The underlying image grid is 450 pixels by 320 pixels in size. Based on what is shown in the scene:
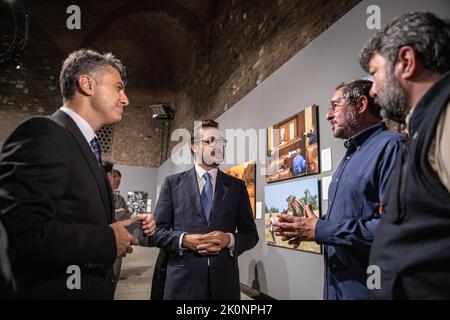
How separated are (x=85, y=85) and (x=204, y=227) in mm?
1185

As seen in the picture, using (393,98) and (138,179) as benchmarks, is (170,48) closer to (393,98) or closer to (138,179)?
(138,179)

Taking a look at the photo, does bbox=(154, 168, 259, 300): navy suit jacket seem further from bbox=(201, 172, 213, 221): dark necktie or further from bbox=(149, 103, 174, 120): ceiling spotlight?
bbox=(149, 103, 174, 120): ceiling spotlight

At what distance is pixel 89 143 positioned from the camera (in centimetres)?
135

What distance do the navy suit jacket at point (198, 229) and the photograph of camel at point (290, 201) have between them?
791 millimetres

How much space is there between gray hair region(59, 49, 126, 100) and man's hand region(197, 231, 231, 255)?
1155 millimetres

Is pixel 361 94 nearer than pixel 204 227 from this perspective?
Yes

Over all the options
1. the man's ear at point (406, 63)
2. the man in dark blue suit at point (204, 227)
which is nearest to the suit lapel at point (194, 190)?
the man in dark blue suit at point (204, 227)

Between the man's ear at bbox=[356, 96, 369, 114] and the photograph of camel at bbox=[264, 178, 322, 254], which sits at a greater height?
the man's ear at bbox=[356, 96, 369, 114]

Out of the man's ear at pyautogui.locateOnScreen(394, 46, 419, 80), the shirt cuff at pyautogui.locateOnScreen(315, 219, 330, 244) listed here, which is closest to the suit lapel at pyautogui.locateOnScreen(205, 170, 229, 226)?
the shirt cuff at pyautogui.locateOnScreen(315, 219, 330, 244)

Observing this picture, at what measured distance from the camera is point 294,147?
3.56 m

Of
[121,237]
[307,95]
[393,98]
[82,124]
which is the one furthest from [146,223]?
[307,95]

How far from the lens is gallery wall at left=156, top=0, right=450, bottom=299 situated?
2.71m
